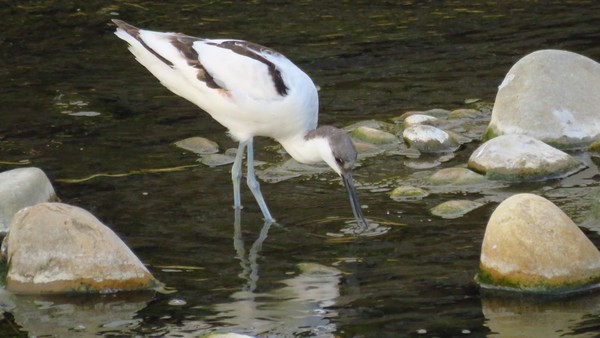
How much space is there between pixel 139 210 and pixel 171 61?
100cm

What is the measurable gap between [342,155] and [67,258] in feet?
6.68

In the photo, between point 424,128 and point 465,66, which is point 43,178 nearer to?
point 424,128

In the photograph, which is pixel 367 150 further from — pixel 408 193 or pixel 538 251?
pixel 538 251

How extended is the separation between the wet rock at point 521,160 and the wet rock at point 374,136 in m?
1.01

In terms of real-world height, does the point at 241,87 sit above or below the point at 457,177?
above

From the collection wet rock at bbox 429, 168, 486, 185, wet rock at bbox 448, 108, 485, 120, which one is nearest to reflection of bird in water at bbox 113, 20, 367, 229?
wet rock at bbox 429, 168, 486, 185

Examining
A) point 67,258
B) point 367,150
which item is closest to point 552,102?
point 367,150

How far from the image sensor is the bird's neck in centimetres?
809

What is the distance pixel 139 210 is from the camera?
820cm

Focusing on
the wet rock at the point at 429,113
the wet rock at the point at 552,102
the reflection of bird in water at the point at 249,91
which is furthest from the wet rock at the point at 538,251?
the wet rock at the point at 429,113

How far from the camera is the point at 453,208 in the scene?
7953mm

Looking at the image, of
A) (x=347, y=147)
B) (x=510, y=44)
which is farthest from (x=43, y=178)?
(x=510, y=44)

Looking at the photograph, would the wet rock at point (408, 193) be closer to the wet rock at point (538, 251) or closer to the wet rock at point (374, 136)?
the wet rock at point (374, 136)

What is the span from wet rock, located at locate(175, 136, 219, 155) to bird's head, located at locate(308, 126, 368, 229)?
5.62 ft
